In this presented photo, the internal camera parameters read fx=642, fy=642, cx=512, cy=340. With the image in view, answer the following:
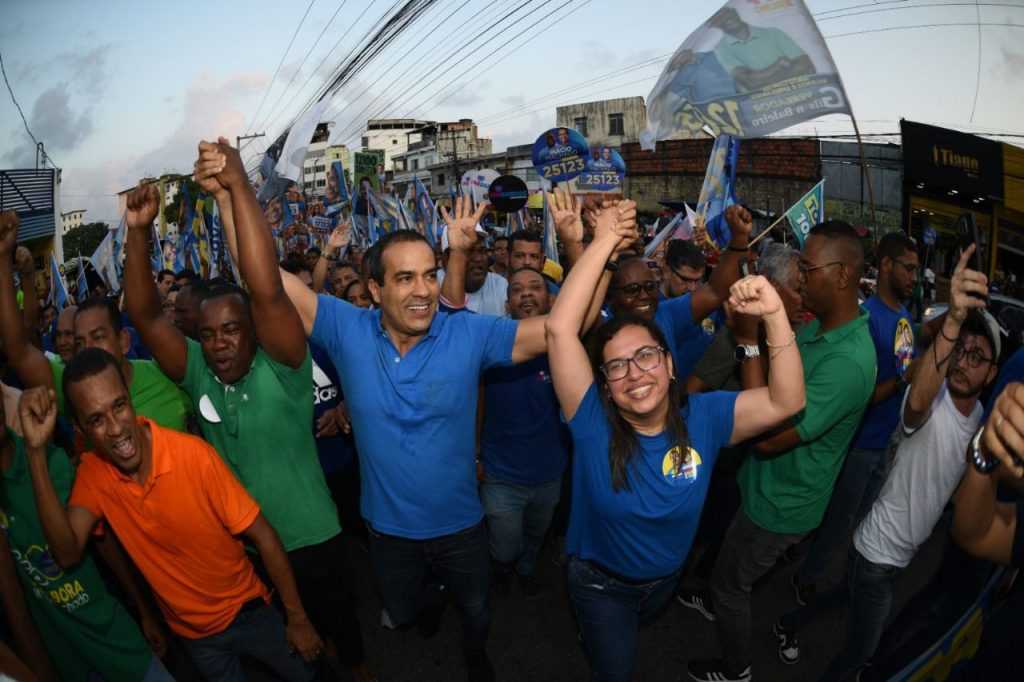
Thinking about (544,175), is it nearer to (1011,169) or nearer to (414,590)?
(414,590)

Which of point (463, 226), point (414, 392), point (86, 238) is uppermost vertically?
point (86, 238)

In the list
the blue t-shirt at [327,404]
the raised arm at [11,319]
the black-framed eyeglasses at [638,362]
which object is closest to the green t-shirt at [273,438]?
the raised arm at [11,319]

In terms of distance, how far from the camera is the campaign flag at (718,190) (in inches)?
241

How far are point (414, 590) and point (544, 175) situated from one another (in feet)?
25.5

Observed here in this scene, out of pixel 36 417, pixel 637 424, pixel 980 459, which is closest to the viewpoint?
pixel 980 459

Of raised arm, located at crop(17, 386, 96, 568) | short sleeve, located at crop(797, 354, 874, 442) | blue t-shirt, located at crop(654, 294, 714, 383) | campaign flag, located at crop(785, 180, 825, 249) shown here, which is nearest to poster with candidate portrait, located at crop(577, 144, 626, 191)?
campaign flag, located at crop(785, 180, 825, 249)

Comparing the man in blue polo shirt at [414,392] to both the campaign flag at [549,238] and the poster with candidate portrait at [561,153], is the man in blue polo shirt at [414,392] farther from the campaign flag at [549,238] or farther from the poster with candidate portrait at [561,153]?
the poster with candidate portrait at [561,153]

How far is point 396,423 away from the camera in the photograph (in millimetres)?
2738

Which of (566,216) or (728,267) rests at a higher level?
(566,216)

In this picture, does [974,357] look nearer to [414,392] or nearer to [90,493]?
[414,392]

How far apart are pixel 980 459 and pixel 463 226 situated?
7.63 feet

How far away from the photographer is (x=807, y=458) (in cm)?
299

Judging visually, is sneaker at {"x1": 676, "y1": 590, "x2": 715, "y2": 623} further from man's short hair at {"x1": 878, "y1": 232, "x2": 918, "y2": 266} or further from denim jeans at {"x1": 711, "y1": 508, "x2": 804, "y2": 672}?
man's short hair at {"x1": 878, "y1": 232, "x2": 918, "y2": 266}

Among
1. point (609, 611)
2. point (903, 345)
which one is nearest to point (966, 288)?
point (903, 345)
